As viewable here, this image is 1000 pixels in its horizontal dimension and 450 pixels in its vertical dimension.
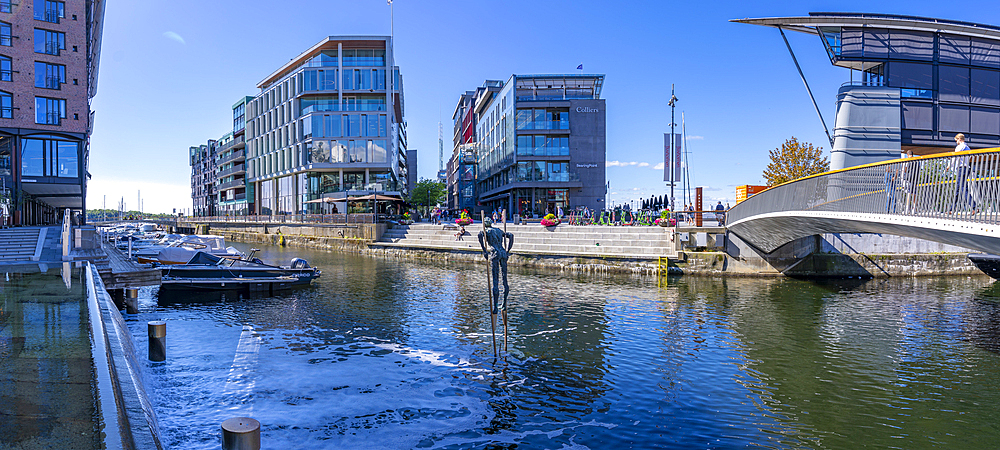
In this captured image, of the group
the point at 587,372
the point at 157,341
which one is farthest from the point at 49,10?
the point at 587,372

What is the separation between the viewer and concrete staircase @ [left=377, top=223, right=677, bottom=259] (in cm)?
3133

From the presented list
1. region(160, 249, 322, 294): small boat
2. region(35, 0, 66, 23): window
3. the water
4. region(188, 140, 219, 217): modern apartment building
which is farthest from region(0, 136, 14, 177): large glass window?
region(188, 140, 219, 217): modern apartment building

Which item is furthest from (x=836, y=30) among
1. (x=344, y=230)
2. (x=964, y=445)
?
(x=344, y=230)

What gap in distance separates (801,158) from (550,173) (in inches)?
1016

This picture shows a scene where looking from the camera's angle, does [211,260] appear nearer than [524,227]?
Yes

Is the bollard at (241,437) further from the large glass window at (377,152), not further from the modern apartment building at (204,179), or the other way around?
the modern apartment building at (204,179)

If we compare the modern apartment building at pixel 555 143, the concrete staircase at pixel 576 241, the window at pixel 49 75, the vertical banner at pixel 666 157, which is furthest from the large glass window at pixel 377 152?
the vertical banner at pixel 666 157

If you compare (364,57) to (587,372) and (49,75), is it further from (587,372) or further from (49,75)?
(587,372)

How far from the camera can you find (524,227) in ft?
127

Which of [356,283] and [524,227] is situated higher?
[524,227]

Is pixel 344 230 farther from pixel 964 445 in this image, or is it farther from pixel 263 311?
pixel 964 445

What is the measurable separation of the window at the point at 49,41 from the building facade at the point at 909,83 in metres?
45.0

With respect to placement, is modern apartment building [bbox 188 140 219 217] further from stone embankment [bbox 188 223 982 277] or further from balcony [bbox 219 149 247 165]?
stone embankment [bbox 188 223 982 277]

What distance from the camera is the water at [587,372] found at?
27.9 feet
